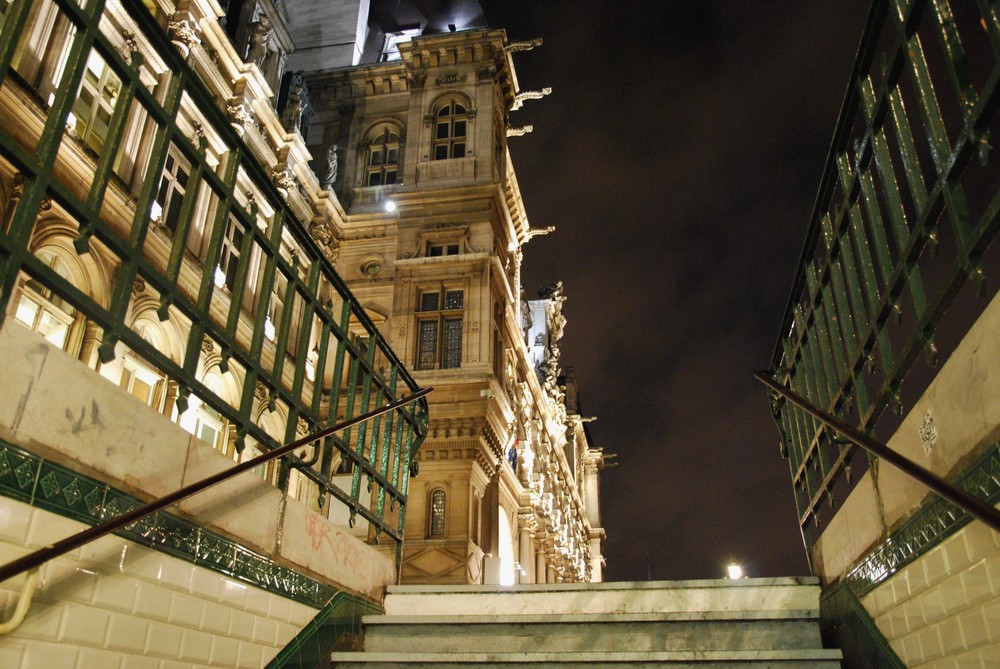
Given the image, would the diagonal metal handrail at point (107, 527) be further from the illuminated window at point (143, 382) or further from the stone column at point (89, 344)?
the illuminated window at point (143, 382)

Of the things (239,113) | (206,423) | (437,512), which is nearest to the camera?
(206,423)

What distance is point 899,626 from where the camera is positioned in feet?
13.0

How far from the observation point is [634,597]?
18.8 ft

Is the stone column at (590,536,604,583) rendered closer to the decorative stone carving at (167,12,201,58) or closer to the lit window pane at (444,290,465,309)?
the lit window pane at (444,290,465,309)

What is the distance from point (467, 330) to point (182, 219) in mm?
16868

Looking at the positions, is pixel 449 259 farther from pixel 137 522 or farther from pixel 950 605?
pixel 950 605

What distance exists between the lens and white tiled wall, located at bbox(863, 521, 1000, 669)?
3000mm

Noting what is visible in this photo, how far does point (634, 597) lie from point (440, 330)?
1586 cm

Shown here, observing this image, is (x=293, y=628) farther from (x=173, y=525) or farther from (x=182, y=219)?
(x=182, y=219)

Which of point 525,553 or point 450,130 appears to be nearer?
point 450,130

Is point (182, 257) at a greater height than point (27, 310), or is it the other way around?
point (27, 310)

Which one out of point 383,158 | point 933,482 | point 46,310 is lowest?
point 933,482

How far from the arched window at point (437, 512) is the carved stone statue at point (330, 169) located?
29.7 feet

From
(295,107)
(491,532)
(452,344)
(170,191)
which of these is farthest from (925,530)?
(295,107)
